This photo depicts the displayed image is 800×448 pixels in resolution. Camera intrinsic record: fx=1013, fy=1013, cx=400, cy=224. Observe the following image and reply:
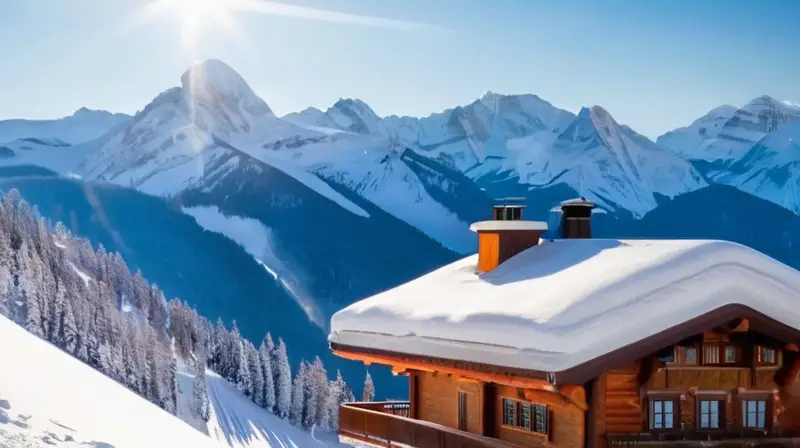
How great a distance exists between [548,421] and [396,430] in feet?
10.5

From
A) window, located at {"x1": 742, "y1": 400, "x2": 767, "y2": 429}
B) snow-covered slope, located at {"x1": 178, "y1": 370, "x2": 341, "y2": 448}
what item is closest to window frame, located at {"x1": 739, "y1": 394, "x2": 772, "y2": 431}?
window, located at {"x1": 742, "y1": 400, "x2": 767, "y2": 429}

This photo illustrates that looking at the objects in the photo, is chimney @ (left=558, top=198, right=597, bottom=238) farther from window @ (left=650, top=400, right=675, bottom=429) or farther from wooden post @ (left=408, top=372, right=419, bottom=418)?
window @ (left=650, top=400, right=675, bottom=429)

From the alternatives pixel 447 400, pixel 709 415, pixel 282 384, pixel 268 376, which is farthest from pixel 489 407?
pixel 282 384

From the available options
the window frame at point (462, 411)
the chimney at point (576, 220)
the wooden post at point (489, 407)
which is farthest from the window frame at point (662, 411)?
the chimney at point (576, 220)

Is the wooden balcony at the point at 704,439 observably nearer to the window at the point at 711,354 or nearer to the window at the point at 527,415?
the window at the point at 711,354

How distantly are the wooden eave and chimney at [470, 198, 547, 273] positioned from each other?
10.2 ft

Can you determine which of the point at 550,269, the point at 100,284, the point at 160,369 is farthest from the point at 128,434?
the point at 100,284

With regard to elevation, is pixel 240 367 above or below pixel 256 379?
above

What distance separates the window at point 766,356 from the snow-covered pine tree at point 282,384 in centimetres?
8040

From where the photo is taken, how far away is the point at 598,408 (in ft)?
41.2

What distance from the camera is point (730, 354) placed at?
1337cm

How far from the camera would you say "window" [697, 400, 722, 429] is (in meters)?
13.2

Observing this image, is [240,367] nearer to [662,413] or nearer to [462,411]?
[462,411]

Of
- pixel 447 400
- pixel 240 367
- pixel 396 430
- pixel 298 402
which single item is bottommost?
pixel 298 402
